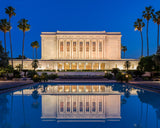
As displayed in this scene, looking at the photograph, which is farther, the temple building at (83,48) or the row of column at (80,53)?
the row of column at (80,53)

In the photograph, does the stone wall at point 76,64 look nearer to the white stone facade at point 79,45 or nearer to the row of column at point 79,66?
the row of column at point 79,66

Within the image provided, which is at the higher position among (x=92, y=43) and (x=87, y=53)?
(x=92, y=43)

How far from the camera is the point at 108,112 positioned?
23.2 ft

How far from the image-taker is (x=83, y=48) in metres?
50.3

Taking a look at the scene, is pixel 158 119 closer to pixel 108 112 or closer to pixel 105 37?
pixel 108 112

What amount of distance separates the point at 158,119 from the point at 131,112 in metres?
1.24

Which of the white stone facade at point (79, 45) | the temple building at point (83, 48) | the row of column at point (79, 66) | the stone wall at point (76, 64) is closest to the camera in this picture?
the stone wall at point (76, 64)

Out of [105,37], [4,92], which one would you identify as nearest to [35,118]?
[4,92]

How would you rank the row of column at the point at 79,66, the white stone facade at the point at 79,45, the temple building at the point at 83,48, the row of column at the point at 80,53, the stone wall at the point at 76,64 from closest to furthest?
1. the stone wall at the point at 76,64
2. the row of column at the point at 79,66
3. the temple building at the point at 83,48
4. the white stone facade at the point at 79,45
5. the row of column at the point at 80,53

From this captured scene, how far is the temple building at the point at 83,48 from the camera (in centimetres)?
4625

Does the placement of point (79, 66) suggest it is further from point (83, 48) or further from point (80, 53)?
point (83, 48)

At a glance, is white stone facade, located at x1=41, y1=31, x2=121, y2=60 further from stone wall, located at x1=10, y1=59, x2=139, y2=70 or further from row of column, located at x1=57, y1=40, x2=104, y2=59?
stone wall, located at x1=10, y1=59, x2=139, y2=70

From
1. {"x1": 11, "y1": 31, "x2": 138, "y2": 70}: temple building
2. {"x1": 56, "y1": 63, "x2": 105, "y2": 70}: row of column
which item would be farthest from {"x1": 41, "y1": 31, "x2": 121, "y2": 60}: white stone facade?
{"x1": 56, "y1": 63, "x2": 105, "y2": 70}: row of column

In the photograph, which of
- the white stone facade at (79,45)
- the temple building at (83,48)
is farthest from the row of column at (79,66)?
the white stone facade at (79,45)
